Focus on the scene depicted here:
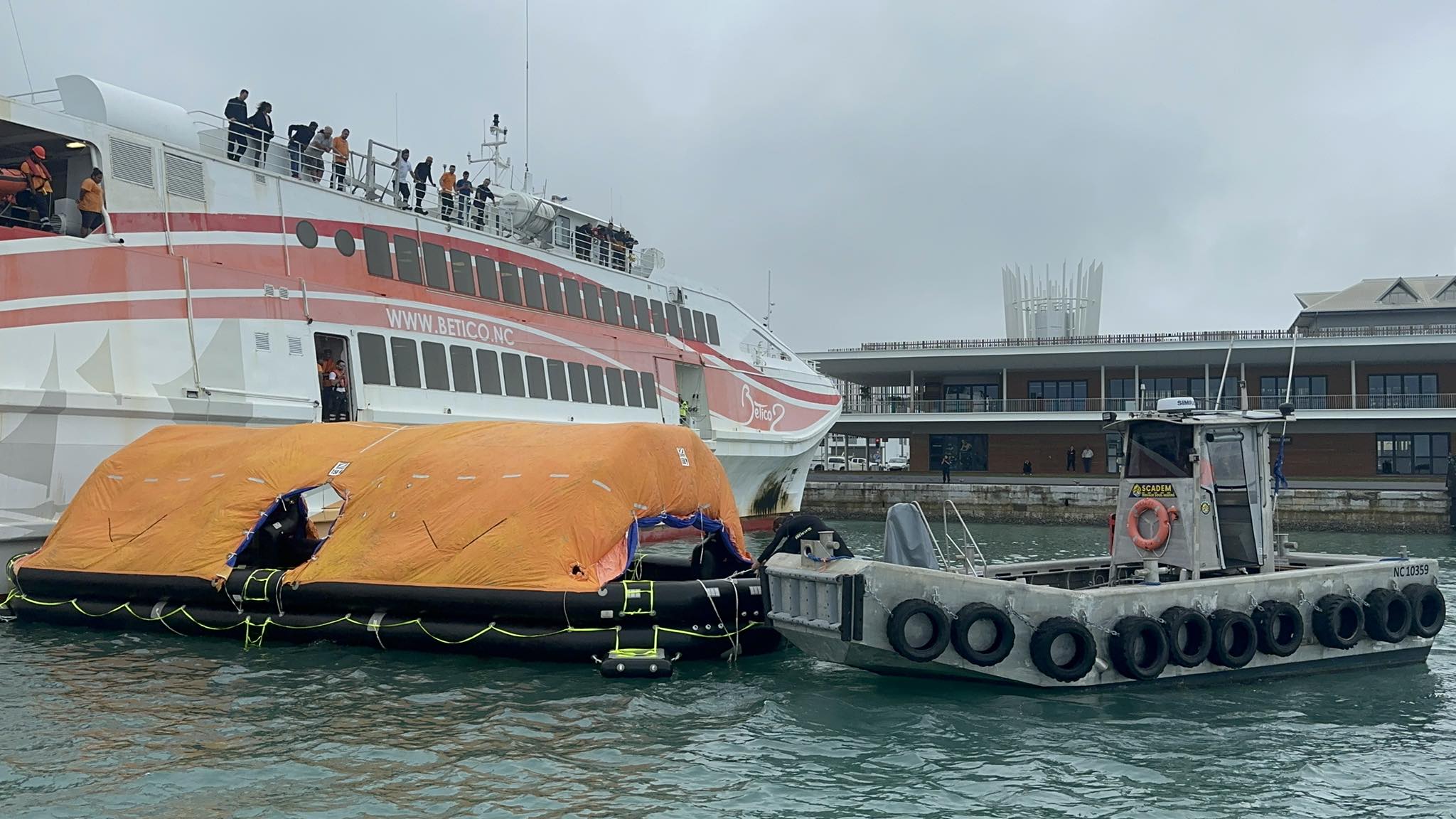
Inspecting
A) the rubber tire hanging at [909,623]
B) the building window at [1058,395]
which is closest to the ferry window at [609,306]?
the rubber tire hanging at [909,623]

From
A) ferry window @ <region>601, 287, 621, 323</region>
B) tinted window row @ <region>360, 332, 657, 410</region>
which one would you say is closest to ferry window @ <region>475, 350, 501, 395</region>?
tinted window row @ <region>360, 332, 657, 410</region>

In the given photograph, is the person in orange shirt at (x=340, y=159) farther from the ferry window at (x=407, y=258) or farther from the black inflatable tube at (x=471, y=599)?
the black inflatable tube at (x=471, y=599)

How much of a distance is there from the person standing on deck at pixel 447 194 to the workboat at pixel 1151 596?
14.1m

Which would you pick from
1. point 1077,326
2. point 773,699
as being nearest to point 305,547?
point 773,699

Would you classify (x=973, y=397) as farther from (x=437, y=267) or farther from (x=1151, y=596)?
(x=1151, y=596)

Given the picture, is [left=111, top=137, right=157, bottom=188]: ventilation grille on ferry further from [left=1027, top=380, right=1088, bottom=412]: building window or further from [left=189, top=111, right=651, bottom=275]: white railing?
[left=1027, top=380, right=1088, bottom=412]: building window

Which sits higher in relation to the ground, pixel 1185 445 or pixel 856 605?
pixel 1185 445

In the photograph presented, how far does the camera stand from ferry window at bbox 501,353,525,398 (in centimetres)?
2255

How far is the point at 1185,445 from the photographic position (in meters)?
12.3

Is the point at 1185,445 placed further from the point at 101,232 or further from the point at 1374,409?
the point at 1374,409

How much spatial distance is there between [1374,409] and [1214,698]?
38.5 meters

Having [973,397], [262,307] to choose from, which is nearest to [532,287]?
[262,307]

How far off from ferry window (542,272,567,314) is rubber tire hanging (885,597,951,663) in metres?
15.5

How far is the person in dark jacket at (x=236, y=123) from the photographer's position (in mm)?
18672
